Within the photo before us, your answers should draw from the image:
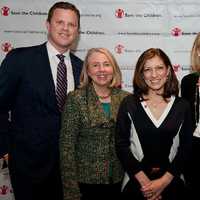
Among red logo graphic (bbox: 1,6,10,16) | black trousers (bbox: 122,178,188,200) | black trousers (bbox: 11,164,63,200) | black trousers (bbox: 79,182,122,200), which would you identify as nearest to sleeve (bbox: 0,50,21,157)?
black trousers (bbox: 11,164,63,200)

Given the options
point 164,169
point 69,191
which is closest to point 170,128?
point 164,169

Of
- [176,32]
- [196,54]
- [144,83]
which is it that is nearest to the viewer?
[144,83]

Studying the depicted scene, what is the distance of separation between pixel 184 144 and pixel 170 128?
0.50ft

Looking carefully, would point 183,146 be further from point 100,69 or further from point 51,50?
point 51,50

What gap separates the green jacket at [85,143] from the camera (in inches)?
84.3

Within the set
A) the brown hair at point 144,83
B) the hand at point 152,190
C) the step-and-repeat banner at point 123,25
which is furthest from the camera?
the step-and-repeat banner at point 123,25

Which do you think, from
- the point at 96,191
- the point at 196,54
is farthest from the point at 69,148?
the point at 196,54

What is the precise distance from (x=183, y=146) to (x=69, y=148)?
2.33 feet

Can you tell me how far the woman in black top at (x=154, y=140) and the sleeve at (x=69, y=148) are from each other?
0.28 m

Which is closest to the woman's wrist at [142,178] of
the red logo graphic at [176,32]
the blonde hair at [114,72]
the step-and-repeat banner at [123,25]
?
the blonde hair at [114,72]

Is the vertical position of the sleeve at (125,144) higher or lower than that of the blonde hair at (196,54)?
lower

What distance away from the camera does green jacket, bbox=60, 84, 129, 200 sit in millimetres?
2141

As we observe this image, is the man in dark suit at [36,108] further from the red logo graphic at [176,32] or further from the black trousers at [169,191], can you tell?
the red logo graphic at [176,32]

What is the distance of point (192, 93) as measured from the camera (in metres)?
2.33
